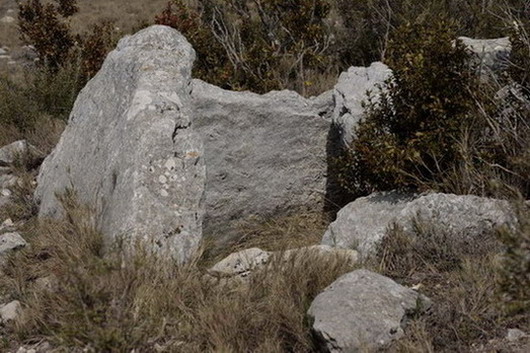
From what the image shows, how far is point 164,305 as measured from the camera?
4.07 m

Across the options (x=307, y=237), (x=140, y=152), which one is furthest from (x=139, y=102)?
(x=307, y=237)

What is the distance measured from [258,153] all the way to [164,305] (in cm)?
226

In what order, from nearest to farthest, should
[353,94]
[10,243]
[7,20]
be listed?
[10,243], [353,94], [7,20]

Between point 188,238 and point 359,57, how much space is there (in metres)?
5.99

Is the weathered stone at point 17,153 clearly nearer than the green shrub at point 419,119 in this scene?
No

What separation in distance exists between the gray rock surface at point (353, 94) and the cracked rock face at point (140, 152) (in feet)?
4.43

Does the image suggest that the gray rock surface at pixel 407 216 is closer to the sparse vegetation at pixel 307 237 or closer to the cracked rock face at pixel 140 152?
the sparse vegetation at pixel 307 237

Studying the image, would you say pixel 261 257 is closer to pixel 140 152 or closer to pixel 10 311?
pixel 140 152

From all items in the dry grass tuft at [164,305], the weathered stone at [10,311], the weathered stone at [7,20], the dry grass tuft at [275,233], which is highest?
the dry grass tuft at [164,305]

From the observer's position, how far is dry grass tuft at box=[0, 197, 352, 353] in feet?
A: 11.0

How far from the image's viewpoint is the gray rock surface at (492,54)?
6.14 meters

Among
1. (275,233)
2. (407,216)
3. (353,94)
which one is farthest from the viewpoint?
(353,94)

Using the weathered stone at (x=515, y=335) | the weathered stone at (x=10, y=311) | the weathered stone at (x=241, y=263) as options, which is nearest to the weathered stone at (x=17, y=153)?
the weathered stone at (x=10, y=311)

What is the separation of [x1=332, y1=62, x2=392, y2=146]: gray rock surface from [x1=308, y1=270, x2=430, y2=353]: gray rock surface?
2.20 meters
